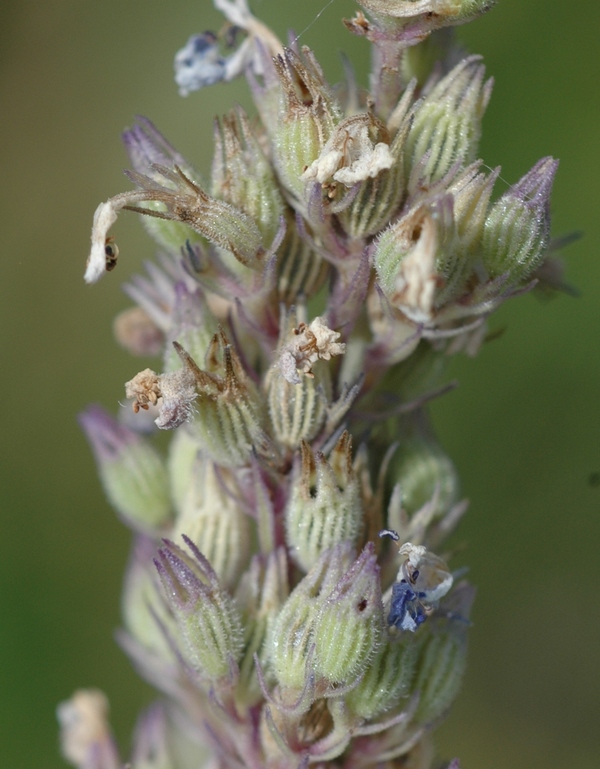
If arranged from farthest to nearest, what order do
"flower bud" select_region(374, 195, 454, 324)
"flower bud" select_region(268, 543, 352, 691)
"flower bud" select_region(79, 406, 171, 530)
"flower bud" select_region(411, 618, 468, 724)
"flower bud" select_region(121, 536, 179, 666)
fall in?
"flower bud" select_region(79, 406, 171, 530)
"flower bud" select_region(121, 536, 179, 666)
"flower bud" select_region(411, 618, 468, 724)
"flower bud" select_region(268, 543, 352, 691)
"flower bud" select_region(374, 195, 454, 324)

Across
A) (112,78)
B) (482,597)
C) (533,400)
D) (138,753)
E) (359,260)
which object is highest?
(112,78)

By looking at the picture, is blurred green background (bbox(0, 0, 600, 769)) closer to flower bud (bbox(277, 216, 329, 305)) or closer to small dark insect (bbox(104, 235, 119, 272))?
flower bud (bbox(277, 216, 329, 305))

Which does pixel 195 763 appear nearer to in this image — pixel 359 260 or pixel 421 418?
pixel 421 418

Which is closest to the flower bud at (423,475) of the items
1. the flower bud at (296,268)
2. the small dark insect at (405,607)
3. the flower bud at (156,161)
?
the small dark insect at (405,607)

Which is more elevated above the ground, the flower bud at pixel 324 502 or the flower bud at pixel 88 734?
the flower bud at pixel 324 502

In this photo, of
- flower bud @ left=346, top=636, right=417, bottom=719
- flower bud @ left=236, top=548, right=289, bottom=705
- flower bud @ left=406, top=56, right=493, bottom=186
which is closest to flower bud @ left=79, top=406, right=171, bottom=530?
flower bud @ left=236, top=548, right=289, bottom=705

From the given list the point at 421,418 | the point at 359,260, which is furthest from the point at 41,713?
the point at 359,260

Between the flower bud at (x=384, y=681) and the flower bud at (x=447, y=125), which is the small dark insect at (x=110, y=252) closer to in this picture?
the flower bud at (x=447, y=125)
